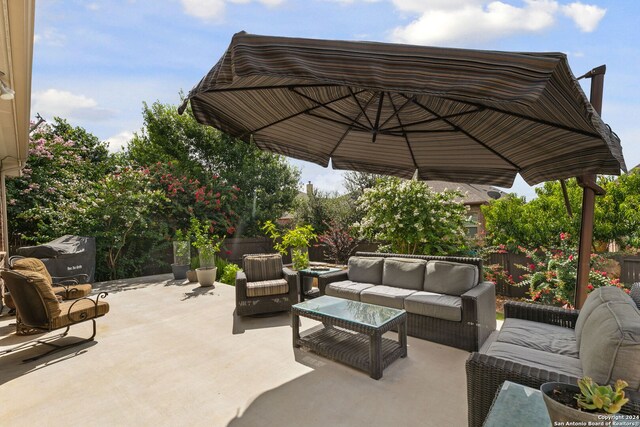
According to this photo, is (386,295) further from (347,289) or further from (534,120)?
(534,120)

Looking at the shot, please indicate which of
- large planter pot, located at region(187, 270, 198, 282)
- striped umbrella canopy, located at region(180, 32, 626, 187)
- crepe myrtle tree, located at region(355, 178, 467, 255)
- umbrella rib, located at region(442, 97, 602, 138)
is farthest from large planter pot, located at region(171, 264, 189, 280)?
umbrella rib, located at region(442, 97, 602, 138)

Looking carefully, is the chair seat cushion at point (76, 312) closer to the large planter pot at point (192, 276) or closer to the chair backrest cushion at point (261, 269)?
the chair backrest cushion at point (261, 269)

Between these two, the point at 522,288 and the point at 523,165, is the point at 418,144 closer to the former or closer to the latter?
the point at 523,165

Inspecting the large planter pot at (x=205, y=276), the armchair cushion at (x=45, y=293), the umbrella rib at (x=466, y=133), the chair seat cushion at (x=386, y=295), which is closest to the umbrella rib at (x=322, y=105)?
the umbrella rib at (x=466, y=133)

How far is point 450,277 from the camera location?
4004mm

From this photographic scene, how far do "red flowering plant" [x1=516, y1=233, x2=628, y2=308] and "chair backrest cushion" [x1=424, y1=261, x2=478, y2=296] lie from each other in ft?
7.57

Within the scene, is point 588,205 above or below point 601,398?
above

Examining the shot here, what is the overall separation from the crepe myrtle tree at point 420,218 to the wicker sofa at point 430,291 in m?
1.61

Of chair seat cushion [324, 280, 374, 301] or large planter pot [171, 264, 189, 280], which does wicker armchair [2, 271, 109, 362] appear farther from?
large planter pot [171, 264, 189, 280]

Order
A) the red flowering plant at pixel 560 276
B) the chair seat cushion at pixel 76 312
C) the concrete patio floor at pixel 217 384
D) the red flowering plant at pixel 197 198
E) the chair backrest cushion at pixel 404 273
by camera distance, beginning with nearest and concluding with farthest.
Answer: the concrete patio floor at pixel 217 384, the chair seat cushion at pixel 76 312, the chair backrest cushion at pixel 404 273, the red flowering plant at pixel 560 276, the red flowering plant at pixel 197 198

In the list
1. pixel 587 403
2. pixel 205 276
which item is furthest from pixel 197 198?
pixel 587 403

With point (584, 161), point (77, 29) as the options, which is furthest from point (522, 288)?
point (77, 29)

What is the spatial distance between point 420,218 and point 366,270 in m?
2.04

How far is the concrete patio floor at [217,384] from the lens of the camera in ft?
7.77
